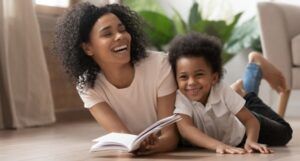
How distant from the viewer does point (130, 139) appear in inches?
64.2

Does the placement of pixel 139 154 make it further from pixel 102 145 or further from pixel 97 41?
pixel 97 41

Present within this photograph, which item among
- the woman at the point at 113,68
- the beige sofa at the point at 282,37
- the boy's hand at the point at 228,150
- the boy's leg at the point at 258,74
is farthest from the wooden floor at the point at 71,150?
the beige sofa at the point at 282,37

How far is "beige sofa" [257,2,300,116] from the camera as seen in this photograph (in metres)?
3.47

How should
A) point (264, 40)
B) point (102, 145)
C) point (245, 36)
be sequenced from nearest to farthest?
point (102, 145) → point (264, 40) → point (245, 36)

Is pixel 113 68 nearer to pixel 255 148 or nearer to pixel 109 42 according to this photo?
pixel 109 42

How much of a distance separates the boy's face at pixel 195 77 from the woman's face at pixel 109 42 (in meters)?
0.18

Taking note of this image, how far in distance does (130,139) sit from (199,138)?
23cm

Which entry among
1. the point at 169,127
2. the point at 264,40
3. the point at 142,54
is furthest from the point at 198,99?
the point at 264,40

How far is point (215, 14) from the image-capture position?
180 inches

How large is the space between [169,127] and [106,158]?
260 mm

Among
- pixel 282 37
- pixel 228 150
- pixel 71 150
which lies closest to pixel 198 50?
pixel 228 150

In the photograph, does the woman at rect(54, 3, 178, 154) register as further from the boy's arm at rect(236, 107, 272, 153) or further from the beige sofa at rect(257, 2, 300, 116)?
the beige sofa at rect(257, 2, 300, 116)

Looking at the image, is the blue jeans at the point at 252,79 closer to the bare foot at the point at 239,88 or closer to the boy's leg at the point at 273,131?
the bare foot at the point at 239,88

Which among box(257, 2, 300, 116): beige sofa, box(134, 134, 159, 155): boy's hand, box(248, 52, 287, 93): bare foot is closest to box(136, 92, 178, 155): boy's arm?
box(134, 134, 159, 155): boy's hand
